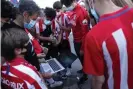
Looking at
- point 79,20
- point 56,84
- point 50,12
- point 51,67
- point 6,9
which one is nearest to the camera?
point 6,9

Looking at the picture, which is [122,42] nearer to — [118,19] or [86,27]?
[118,19]

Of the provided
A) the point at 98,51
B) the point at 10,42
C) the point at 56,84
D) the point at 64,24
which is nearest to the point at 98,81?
the point at 98,51

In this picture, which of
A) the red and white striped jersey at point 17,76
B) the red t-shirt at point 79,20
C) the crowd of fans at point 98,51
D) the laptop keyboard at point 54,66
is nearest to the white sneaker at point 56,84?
the red t-shirt at point 79,20

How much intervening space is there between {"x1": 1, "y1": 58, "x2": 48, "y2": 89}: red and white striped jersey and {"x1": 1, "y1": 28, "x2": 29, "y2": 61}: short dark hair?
84mm

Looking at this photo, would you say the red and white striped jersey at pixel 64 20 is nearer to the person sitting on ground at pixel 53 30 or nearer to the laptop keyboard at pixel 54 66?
the person sitting on ground at pixel 53 30

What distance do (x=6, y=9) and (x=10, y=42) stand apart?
51cm

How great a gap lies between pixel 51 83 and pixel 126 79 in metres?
2.15

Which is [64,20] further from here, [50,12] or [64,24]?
[50,12]

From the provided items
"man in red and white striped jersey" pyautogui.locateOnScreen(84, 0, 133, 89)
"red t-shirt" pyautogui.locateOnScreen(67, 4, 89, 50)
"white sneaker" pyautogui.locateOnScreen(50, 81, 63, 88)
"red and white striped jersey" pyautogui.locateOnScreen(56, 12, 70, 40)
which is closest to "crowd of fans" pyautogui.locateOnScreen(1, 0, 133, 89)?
"man in red and white striped jersey" pyautogui.locateOnScreen(84, 0, 133, 89)

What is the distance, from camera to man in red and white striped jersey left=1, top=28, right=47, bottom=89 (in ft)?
5.99

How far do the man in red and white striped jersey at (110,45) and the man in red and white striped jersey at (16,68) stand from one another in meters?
0.41

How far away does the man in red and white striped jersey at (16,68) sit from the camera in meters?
1.83

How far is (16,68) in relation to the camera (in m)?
1.89

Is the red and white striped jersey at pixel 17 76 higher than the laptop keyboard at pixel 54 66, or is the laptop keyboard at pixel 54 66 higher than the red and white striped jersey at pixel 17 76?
the red and white striped jersey at pixel 17 76
